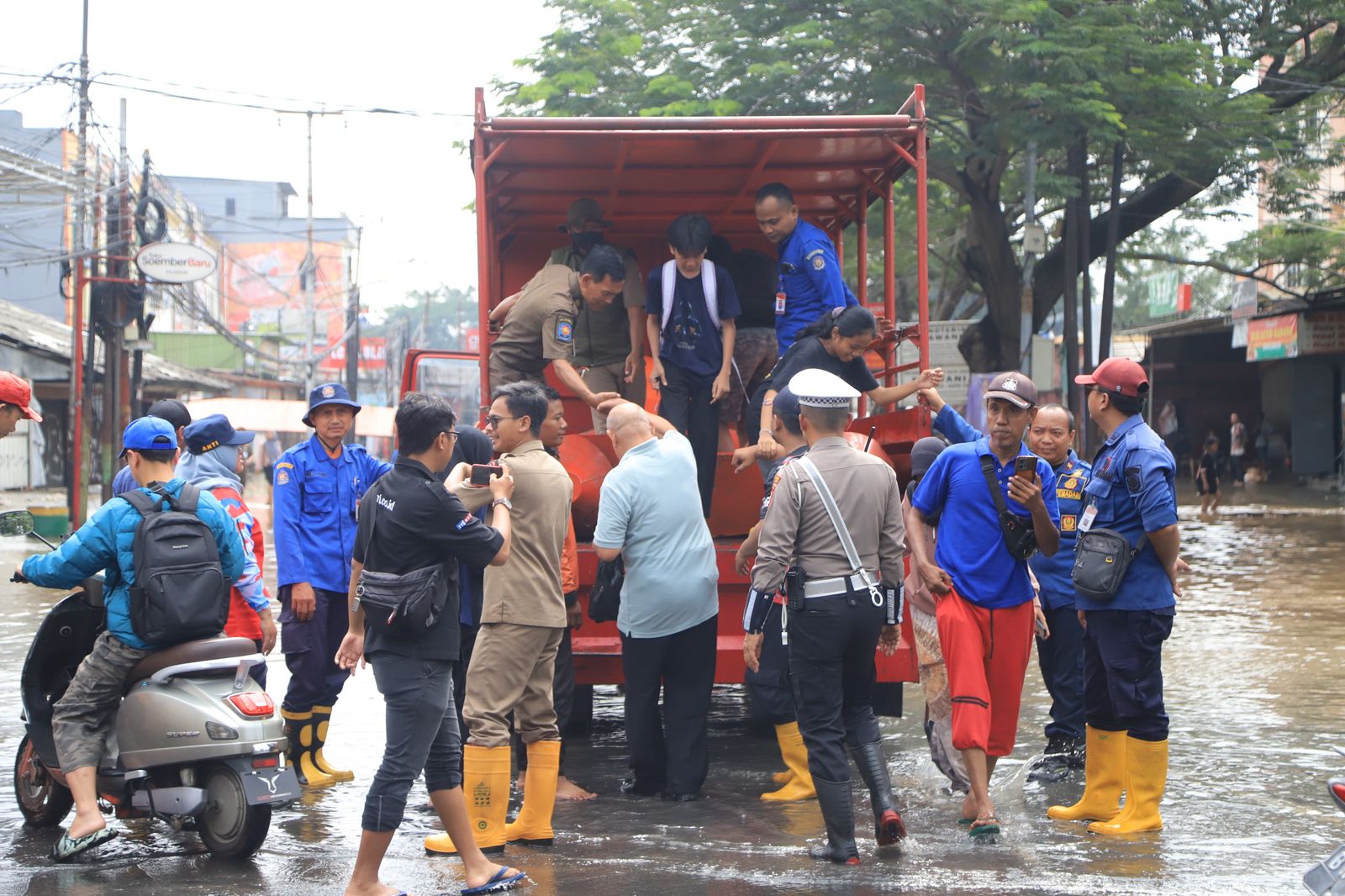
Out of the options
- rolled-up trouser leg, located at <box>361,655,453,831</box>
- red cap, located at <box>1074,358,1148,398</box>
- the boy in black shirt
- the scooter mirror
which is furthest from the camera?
the boy in black shirt

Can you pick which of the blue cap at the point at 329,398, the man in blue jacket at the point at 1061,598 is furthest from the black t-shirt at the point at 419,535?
the man in blue jacket at the point at 1061,598

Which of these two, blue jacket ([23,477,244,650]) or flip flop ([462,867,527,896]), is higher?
blue jacket ([23,477,244,650])

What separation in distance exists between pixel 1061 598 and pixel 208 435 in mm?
4125

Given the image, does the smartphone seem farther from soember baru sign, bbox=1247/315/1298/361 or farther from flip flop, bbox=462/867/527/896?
soember baru sign, bbox=1247/315/1298/361

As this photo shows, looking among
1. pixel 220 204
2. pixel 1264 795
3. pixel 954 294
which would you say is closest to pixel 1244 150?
pixel 954 294

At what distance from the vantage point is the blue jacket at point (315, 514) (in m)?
6.78

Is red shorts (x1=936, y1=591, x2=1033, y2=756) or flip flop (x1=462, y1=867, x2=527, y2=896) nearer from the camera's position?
flip flop (x1=462, y1=867, x2=527, y2=896)

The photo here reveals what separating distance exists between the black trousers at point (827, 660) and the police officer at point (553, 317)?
8.50 feet

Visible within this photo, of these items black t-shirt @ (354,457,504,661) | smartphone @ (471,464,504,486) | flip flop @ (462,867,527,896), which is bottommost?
flip flop @ (462,867,527,896)

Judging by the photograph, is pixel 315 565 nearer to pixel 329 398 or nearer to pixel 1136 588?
pixel 329 398

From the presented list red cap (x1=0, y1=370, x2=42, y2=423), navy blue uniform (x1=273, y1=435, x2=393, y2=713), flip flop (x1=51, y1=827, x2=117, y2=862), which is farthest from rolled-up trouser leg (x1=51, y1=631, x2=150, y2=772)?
navy blue uniform (x1=273, y1=435, x2=393, y2=713)

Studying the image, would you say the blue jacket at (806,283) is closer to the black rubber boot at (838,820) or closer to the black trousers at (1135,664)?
the black trousers at (1135,664)

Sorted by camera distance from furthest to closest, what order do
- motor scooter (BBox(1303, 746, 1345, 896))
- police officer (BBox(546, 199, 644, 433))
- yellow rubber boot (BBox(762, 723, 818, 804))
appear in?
1. police officer (BBox(546, 199, 644, 433))
2. yellow rubber boot (BBox(762, 723, 818, 804))
3. motor scooter (BBox(1303, 746, 1345, 896))

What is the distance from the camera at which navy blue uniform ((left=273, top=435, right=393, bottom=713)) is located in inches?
267
